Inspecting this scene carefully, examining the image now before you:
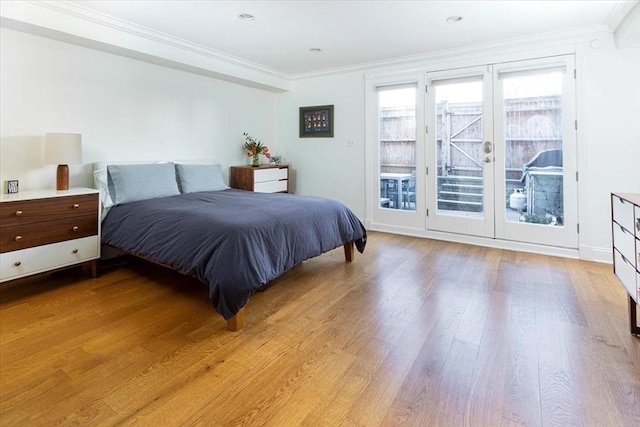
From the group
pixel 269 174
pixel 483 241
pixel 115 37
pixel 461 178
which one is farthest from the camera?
pixel 269 174

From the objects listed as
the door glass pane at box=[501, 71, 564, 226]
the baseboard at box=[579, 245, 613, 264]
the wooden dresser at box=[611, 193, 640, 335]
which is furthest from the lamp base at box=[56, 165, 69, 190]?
the baseboard at box=[579, 245, 613, 264]

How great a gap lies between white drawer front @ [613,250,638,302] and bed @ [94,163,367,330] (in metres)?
1.97

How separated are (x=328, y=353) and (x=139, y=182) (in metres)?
2.65

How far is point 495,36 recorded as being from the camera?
3803mm

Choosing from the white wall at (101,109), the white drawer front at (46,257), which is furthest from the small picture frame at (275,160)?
the white drawer front at (46,257)

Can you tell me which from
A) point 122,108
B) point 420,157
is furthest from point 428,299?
point 122,108

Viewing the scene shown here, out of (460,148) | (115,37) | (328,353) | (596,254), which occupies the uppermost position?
(115,37)

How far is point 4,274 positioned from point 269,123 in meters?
3.99

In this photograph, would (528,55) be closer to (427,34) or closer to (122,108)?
(427,34)

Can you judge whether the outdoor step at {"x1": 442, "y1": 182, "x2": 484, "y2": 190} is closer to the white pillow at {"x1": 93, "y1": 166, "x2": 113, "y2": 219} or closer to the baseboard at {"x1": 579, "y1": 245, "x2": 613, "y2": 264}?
the baseboard at {"x1": 579, "y1": 245, "x2": 613, "y2": 264}

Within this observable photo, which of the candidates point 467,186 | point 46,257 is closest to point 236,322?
point 46,257

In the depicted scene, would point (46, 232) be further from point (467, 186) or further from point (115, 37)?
point (467, 186)

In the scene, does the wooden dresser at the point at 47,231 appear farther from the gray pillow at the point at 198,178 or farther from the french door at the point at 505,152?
the french door at the point at 505,152

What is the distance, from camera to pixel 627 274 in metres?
1.99
